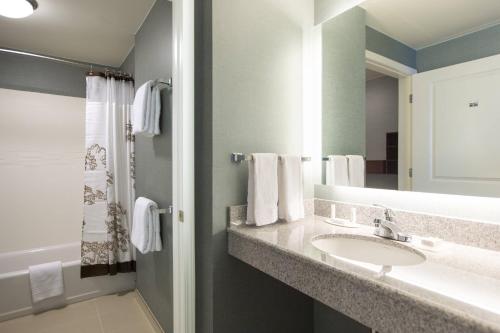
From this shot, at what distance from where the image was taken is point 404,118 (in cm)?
130

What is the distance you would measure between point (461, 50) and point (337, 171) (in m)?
0.78

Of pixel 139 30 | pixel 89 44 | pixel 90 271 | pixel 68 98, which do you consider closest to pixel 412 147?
pixel 139 30

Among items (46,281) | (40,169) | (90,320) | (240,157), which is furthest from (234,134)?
(40,169)

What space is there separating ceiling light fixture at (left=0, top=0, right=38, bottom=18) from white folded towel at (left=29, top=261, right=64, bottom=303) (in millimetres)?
1950

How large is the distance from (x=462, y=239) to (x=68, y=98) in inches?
144

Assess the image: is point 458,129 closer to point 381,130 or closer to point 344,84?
point 381,130

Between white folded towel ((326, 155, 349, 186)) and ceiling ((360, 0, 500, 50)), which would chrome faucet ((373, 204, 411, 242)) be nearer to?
white folded towel ((326, 155, 349, 186))

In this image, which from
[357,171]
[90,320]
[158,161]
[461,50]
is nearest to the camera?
[461,50]

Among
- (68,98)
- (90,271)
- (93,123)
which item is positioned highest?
(68,98)

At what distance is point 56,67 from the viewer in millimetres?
2918

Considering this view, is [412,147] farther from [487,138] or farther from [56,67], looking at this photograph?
[56,67]

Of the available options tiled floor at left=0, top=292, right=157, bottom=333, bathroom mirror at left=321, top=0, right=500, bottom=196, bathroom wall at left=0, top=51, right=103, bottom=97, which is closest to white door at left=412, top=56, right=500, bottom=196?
bathroom mirror at left=321, top=0, right=500, bottom=196

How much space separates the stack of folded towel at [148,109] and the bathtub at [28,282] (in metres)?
1.55

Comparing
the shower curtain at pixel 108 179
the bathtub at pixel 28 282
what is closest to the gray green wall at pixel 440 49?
the shower curtain at pixel 108 179
